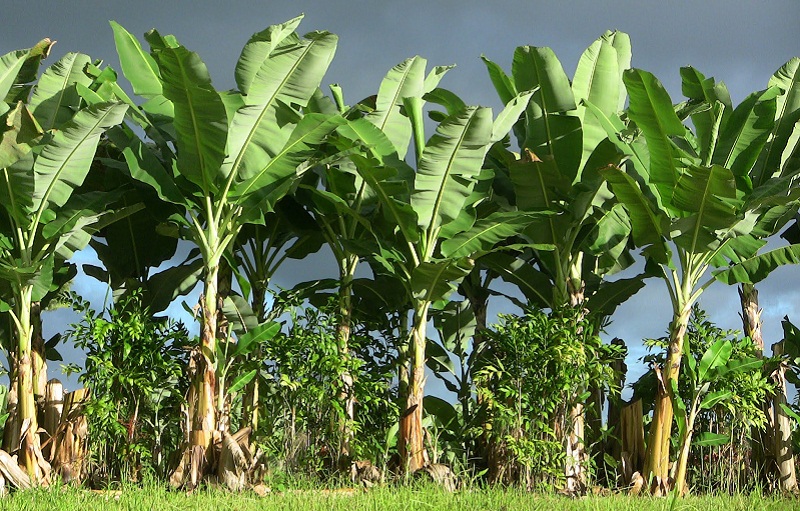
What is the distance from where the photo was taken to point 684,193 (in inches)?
257

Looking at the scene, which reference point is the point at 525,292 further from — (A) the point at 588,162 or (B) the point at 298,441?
(B) the point at 298,441

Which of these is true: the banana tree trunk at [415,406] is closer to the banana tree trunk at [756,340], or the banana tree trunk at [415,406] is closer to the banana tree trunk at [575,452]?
the banana tree trunk at [575,452]

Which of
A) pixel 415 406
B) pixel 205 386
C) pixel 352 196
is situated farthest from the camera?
pixel 352 196

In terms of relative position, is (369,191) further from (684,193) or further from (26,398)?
(26,398)

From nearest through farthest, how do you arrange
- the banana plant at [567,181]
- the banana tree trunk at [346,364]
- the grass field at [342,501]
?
the grass field at [342,501]
the banana tree trunk at [346,364]
the banana plant at [567,181]

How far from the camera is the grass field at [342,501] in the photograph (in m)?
5.22

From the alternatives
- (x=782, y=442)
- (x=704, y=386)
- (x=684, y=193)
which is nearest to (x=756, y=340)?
(x=782, y=442)

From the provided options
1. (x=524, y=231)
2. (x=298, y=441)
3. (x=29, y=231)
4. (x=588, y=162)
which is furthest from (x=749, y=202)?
(x=29, y=231)

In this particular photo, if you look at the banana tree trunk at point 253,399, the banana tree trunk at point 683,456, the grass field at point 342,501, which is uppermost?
the banana tree trunk at point 253,399

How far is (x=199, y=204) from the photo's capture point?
684 centimetres

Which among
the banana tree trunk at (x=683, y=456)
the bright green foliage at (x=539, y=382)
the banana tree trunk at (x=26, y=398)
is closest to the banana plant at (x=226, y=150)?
the banana tree trunk at (x=26, y=398)

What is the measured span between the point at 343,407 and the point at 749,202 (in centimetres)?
361

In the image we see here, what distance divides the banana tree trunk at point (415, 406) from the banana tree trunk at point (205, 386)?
4.84 ft

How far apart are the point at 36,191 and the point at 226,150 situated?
1.46m
